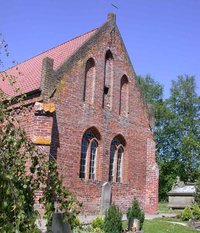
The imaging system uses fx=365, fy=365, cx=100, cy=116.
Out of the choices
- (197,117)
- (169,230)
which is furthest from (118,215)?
(197,117)

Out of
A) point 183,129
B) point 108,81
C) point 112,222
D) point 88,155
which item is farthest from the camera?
point 183,129

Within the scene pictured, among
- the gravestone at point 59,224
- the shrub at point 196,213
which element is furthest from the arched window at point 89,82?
the gravestone at point 59,224

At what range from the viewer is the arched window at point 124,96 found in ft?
69.7

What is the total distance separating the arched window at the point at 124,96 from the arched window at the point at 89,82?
8.29 feet

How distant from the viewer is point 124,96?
71.0 feet

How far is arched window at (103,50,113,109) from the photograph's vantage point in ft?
66.5

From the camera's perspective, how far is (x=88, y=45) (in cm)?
1925

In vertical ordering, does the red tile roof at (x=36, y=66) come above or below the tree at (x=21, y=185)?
above

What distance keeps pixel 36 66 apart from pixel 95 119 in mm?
5803

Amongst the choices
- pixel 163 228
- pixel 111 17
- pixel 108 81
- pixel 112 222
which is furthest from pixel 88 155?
pixel 111 17

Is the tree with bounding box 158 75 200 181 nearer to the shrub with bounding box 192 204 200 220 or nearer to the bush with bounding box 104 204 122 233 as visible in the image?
the shrub with bounding box 192 204 200 220

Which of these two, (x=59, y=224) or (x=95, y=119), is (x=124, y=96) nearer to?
(x=95, y=119)

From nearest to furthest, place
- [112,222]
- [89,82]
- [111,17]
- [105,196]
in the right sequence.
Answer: [112,222] < [105,196] < [89,82] < [111,17]

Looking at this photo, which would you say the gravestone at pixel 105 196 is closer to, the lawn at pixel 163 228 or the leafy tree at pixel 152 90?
the lawn at pixel 163 228
